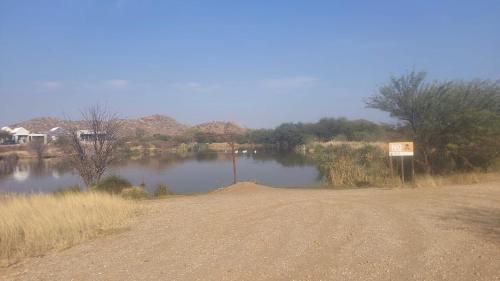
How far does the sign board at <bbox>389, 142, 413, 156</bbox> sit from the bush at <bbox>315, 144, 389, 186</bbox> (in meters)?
2.25

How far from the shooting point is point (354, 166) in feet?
76.9

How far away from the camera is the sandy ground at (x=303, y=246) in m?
6.87

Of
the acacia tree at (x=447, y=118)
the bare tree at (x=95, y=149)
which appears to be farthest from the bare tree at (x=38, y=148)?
the acacia tree at (x=447, y=118)

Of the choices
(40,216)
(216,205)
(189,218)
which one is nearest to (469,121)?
(216,205)

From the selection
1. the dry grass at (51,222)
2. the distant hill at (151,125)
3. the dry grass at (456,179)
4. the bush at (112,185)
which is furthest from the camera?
the distant hill at (151,125)

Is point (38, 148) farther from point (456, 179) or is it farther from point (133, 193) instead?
point (456, 179)

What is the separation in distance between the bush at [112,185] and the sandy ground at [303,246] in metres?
8.60

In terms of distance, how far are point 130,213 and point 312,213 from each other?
17.7ft

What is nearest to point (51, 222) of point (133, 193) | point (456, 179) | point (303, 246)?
point (303, 246)

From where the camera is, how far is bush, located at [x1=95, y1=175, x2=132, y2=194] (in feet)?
69.1

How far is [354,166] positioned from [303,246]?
1567 cm

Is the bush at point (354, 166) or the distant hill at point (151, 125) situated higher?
the distant hill at point (151, 125)

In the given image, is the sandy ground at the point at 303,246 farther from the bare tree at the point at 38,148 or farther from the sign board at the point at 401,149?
the bare tree at the point at 38,148

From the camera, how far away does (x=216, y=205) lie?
15328 mm
